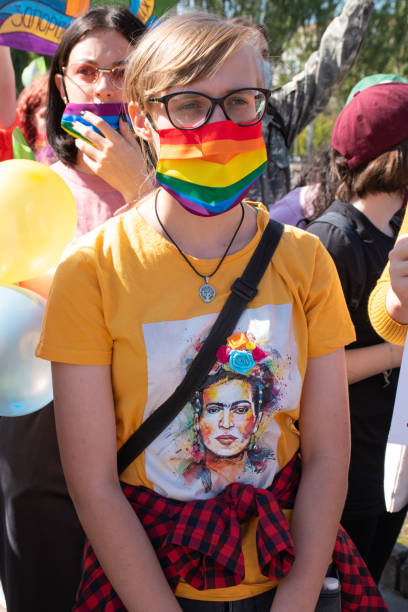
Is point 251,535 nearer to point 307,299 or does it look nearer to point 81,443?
point 81,443

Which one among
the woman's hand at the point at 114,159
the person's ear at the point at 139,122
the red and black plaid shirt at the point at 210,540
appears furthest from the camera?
the woman's hand at the point at 114,159

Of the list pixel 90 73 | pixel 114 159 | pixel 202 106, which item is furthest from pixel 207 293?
pixel 90 73

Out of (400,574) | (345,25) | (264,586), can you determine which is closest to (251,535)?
(264,586)

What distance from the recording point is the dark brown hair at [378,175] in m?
2.22

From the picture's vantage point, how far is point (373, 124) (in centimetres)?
221

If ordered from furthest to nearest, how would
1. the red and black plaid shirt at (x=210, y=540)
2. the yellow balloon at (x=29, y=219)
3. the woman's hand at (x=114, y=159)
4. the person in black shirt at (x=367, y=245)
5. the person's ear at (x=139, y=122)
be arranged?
the person in black shirt at (x=367, y=245)
the woman's hand at (x=114, y=159)
the yellow balloon at (x=29, y=219)
the person's ear at (x=139, y=122)
the red and black plaid shirt at (x=210, y=540)

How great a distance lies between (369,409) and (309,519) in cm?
81

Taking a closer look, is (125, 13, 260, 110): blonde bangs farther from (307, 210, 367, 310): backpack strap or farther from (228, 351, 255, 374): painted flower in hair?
(307, 210, 367, 310): backpack strap

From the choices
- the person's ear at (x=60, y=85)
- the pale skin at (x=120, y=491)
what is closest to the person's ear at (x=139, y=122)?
the pale skin at (x=120, y=491)

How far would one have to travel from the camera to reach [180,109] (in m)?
1.47

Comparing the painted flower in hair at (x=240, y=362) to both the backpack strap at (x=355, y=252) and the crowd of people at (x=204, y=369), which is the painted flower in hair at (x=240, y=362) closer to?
the crowd of people at (x=204, y=369)

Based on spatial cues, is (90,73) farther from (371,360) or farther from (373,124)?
(371,360)

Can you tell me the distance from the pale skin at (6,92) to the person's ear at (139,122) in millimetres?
722

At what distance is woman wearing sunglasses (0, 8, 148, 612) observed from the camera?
1.86 metres
